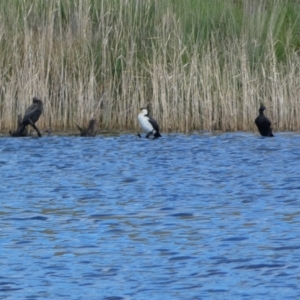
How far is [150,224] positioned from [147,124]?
8244 millimetres

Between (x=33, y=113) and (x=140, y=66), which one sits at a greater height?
(x=140, y=66)

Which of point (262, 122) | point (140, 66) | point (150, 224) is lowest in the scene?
point (150, 224)

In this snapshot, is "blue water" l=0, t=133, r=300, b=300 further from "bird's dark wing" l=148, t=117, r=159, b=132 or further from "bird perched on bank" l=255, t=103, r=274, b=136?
"bird's dark wing" l=148, t=117, r=159, b=132

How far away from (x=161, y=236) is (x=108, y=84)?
9.82 meters

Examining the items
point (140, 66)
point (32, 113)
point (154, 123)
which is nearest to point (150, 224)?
point (32, 113)

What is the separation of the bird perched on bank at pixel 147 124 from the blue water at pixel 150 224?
1368 millimetres

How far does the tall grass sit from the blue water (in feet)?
6.68

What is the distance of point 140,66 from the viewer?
751 inches

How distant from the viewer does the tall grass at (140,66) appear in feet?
60.1

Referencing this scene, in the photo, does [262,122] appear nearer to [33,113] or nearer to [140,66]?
[140,66]

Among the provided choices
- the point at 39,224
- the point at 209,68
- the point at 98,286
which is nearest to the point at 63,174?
the point at 39,224

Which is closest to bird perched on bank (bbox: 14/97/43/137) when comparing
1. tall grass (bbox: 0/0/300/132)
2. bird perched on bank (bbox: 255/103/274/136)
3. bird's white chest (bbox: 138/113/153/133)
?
tall grass (bbox: 0/0/300/132)

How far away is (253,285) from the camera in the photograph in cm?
742

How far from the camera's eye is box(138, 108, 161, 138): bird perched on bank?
17.9 meters
